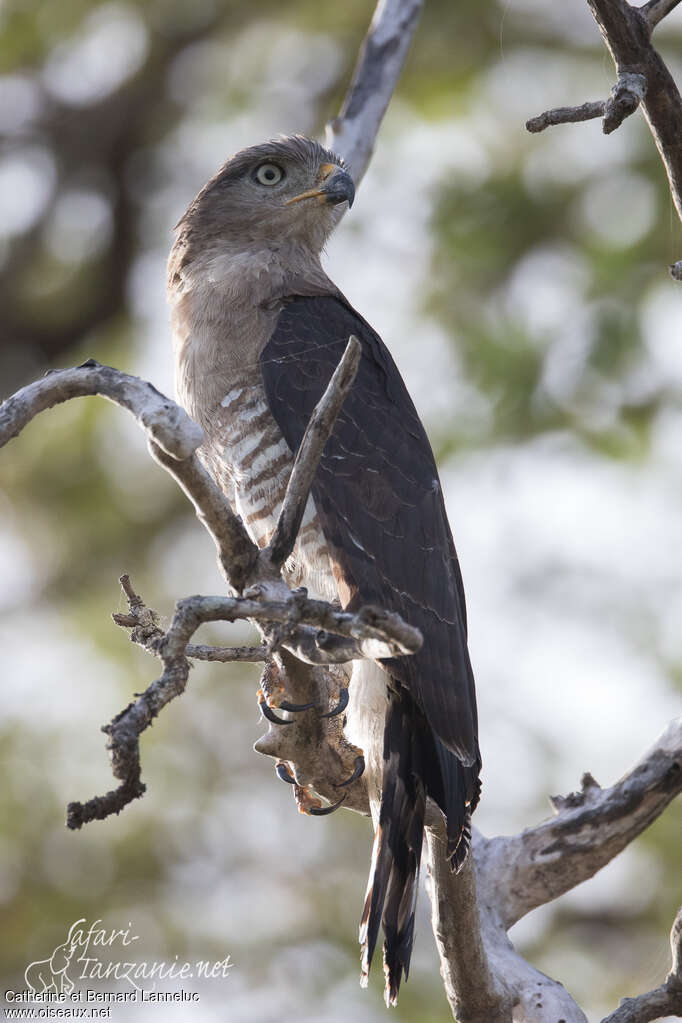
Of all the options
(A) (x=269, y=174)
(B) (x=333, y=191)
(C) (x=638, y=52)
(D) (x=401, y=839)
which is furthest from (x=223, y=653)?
→ (A) (x=269, y=174)

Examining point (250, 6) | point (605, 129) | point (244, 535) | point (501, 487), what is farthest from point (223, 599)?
point (250, 6)

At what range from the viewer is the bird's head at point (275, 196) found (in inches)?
187

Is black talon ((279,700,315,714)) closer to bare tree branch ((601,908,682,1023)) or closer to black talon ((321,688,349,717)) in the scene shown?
black talon ((321,688,349,717))

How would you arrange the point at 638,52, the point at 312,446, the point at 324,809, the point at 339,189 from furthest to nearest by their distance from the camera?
the point at 339,189
the point at 324,809
the point at 638,52
the point at 312,446

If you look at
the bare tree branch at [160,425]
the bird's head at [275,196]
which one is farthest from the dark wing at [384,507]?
the bare tree branch at [160,425]

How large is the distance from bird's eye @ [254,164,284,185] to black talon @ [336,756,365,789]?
7.42ft

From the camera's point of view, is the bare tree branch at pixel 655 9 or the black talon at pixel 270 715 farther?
the black talon at pixel 270 715

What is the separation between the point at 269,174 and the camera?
4879 mm

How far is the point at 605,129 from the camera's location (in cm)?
281

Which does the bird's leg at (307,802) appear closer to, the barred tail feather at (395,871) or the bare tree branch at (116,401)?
the barred tail feather at (395,871)

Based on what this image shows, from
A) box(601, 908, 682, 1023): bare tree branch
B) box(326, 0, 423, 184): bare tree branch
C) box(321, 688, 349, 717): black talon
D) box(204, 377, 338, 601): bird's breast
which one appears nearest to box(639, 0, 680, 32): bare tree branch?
box(204, 377, 338, 601): bird's breast

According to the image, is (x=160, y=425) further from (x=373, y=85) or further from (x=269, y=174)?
(x=373, y=85)

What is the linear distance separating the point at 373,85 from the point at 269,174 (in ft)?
3.48

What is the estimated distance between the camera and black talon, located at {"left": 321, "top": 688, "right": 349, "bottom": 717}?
3.53 metres
